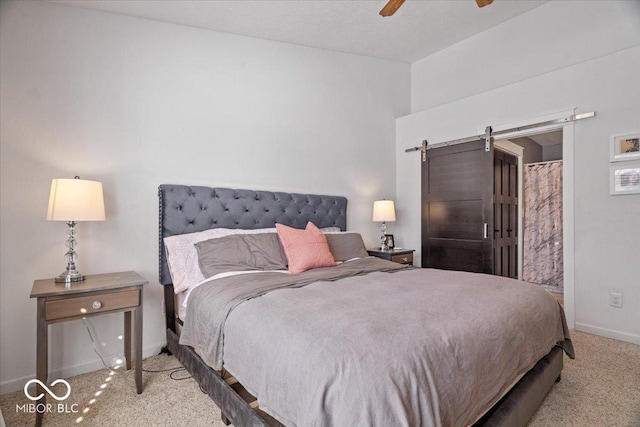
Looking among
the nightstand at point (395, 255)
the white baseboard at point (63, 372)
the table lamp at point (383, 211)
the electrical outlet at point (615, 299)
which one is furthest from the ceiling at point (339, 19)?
the electrical outlet at point (615, 299)

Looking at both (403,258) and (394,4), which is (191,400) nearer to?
(403,258)

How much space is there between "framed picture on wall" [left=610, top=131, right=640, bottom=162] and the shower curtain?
7.83ft

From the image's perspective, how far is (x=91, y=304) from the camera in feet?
6.90

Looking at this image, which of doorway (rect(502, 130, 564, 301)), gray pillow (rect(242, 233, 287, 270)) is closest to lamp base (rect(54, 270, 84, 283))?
gray pillow (rect(242, 233, 287, 270))

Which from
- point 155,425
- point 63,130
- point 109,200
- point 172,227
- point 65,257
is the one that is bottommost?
point 155,425

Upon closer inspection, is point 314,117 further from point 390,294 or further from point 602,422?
point 602,422

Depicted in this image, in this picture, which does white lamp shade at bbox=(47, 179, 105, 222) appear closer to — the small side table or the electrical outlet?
the small side table

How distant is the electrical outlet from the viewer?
2.95 meters

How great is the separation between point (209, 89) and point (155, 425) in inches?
107

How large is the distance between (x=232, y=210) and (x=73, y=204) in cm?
125

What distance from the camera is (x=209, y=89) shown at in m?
3.19

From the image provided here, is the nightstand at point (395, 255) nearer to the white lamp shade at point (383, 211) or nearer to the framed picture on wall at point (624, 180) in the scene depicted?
the white lamp shade at point (383, 211)

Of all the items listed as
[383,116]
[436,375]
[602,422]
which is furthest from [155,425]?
[383,116]

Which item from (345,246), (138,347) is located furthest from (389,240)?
(138,347)
